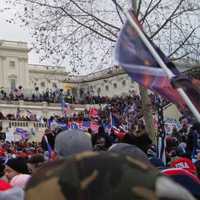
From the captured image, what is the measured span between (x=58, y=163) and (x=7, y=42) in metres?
86.8

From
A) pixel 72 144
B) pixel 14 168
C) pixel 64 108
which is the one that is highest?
pixel 64 108

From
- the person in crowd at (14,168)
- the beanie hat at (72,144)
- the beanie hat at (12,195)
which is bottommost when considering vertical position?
the person in crowd at (14,168)

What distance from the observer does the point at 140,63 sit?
378 centimetres

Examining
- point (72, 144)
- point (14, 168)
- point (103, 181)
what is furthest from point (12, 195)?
point (14, 168)

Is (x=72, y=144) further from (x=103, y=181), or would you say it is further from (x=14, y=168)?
(x=103, y=181)

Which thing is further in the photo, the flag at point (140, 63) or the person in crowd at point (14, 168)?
the person in crowd at point (14, 168)

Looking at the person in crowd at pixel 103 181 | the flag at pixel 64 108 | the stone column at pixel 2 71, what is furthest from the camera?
the stone column at pixel 2 71

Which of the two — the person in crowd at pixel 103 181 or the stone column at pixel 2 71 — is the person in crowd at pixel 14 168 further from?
the stone column at pixel 2 71

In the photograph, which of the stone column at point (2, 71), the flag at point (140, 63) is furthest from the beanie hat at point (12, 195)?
the stone column at point (2, 71)

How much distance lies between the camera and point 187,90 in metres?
3.36

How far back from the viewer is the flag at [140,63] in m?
3.68

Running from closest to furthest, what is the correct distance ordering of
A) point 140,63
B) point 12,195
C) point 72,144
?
1. point 12,195
2. point 72,144
3. point 140,63

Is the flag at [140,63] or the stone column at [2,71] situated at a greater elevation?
the stone column at [2,71]

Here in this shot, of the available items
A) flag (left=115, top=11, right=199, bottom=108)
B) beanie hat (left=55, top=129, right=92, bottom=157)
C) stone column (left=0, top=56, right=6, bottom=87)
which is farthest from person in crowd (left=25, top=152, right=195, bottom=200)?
stone column (left=0, top=56, right=6, bottom=87)
